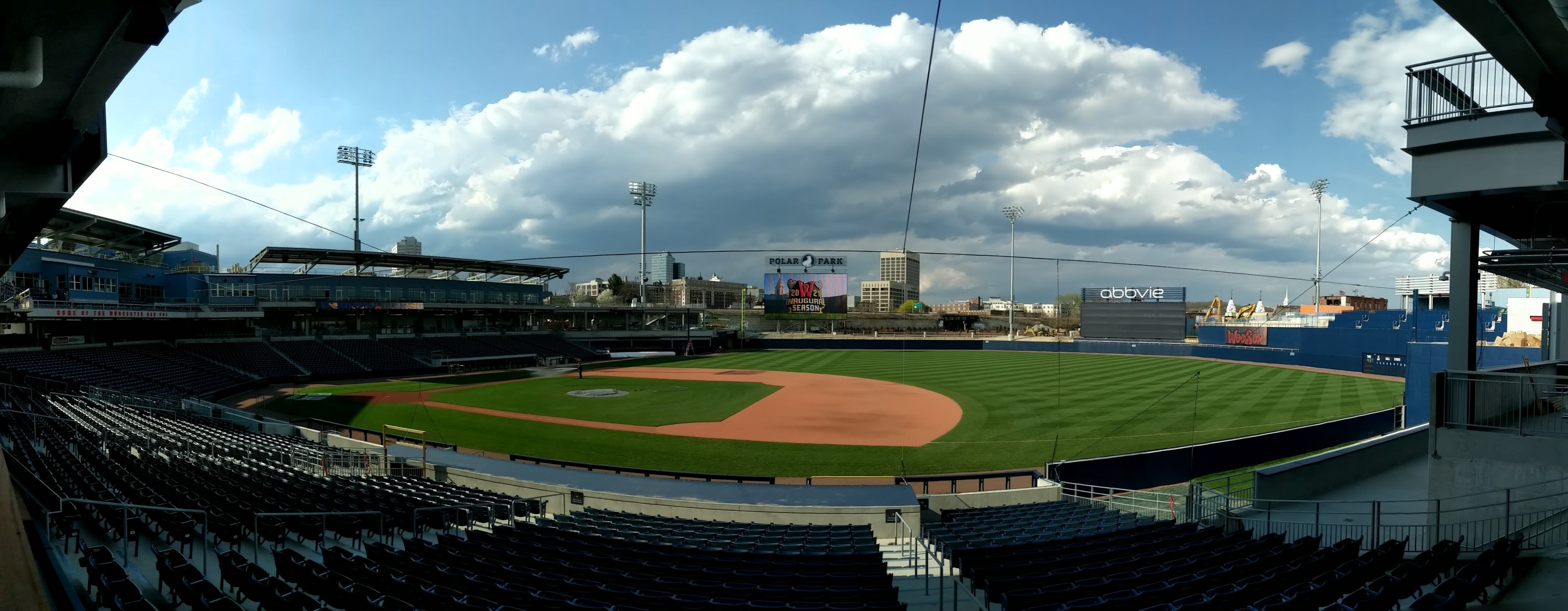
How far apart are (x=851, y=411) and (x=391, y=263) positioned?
44.8 metres

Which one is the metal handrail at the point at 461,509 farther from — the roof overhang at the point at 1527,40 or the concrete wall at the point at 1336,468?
the concrete wall at the point at 1336,468

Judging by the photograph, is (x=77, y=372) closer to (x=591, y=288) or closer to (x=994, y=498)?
(x=994, y=498)

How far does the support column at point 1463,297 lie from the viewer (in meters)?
10.0

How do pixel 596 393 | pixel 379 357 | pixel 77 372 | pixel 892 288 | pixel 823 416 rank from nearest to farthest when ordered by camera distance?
pixel 77 372
pixel 823 416
pixel 596 393
pixel 379 357
pixel 892 288

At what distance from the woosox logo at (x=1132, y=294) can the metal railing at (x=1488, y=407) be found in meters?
72.3

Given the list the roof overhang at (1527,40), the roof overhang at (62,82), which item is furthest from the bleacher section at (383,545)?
the roof overhang at (1527,40)

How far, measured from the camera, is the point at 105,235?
3728cm

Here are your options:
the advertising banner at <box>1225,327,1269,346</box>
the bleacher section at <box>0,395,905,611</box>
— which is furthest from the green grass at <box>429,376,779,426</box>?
the advertising banner at <box>1225,327,1269,346</box>

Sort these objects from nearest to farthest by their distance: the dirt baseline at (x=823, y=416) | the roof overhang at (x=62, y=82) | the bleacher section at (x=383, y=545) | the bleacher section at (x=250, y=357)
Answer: the roof overhang at (x=62, y=82) → the bleacher section at (x=383, y=545) → the dirt baseline at (x=823, y=416) → the bleacher section at (x=250, y=357)

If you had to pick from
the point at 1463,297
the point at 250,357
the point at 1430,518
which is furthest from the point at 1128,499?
A: the point at 250,357

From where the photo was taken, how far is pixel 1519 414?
396 inches

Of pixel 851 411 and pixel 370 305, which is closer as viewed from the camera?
pixel 851 411

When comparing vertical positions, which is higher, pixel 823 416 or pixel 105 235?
pixel 105 235

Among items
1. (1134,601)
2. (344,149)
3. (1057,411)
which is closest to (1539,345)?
(1057,411)
